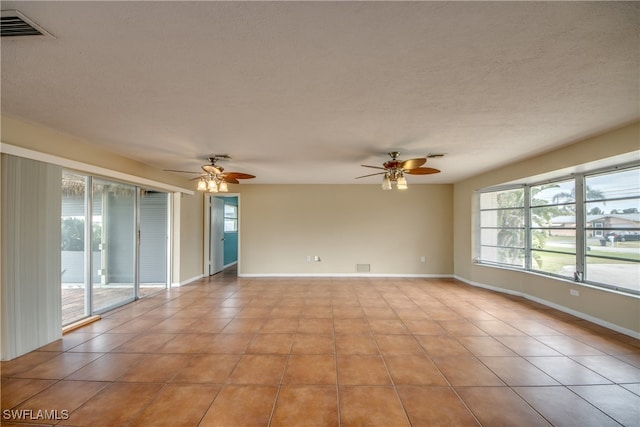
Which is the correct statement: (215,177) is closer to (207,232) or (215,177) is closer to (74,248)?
(74,248)

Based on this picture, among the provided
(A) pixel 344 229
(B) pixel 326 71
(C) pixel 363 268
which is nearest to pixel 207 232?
(A) pixel 344 229

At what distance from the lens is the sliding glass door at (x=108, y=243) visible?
3727mm

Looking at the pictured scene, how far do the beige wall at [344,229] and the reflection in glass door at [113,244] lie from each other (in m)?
2.64

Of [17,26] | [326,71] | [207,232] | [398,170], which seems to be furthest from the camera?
[207,232]

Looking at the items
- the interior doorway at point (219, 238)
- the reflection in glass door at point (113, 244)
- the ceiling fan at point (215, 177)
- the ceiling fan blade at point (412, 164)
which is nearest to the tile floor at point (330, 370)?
the reflection in glass door at point (113, 244)

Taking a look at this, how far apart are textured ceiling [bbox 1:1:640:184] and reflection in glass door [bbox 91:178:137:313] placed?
1.39 m

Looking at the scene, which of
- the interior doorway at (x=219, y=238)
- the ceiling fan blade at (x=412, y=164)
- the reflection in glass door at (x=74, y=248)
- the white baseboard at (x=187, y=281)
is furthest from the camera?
the interior doorway at (x=219, y=238)

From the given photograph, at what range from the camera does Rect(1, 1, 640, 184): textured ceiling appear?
4.62 ft

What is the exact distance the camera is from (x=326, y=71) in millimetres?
1916

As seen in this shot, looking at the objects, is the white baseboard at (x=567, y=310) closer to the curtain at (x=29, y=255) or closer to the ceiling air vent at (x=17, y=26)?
the ceiling air vent at (x=17, y=26)

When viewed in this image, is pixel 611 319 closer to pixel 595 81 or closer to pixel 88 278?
pixel 595 81

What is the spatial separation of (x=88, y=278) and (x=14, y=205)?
59.5 inches

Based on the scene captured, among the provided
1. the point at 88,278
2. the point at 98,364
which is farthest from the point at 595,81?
the point at 88,278

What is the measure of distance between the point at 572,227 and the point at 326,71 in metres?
4.91
